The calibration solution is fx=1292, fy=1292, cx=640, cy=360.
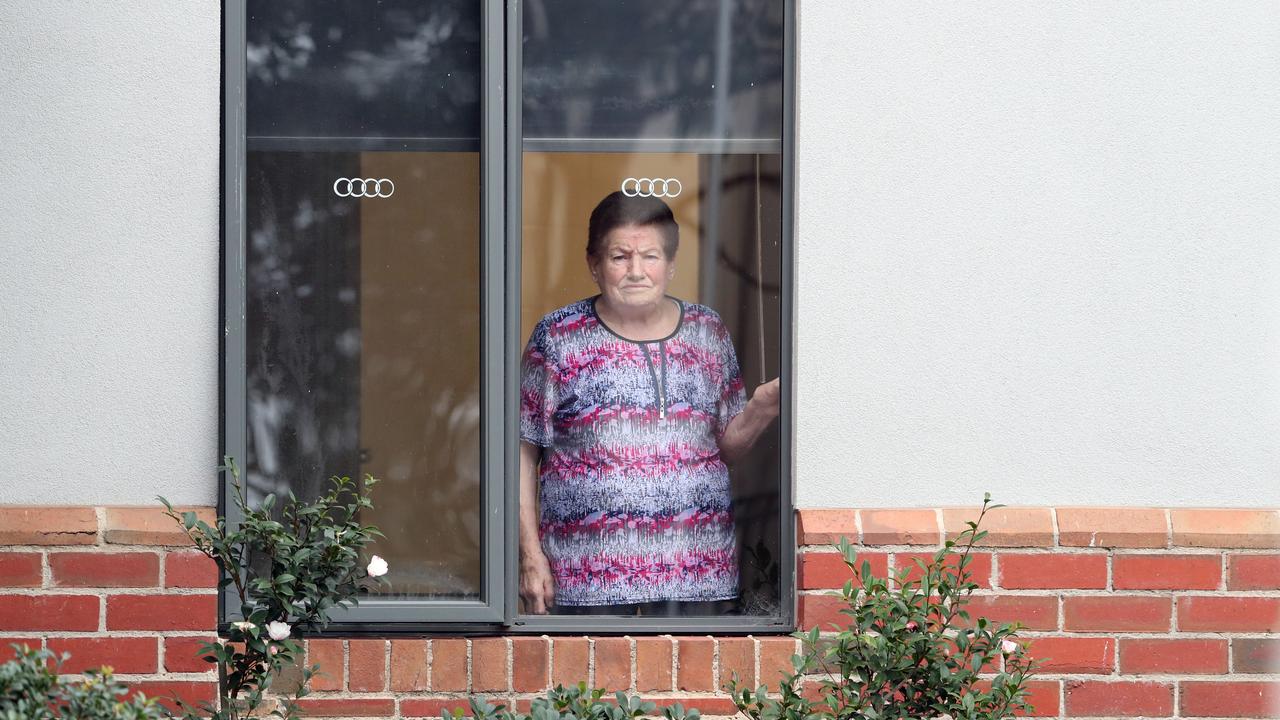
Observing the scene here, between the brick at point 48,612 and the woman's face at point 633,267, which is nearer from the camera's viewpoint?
the brick at point 48,612

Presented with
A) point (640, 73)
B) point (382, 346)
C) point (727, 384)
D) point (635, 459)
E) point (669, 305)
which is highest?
point (640, 73)

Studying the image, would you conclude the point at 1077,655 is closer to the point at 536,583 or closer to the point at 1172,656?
the point at 1172,656

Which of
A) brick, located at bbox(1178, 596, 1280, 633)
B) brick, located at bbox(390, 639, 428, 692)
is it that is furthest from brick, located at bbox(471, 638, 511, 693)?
brick, located at bbox(1178, 596, 1280, 633)

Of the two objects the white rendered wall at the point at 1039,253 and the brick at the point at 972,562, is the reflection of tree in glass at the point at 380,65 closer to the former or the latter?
the white rendered wall at the point at 1039,253

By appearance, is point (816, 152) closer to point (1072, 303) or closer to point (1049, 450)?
point (1072, 303)

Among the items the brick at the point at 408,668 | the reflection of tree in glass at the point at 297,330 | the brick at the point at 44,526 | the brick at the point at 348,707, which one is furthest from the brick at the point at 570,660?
the brick at the point at 44,526

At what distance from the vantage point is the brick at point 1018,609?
379cm

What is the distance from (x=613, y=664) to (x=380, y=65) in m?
1.95

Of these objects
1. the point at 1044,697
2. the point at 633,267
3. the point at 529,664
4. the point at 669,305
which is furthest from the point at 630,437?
the point at 1044,697

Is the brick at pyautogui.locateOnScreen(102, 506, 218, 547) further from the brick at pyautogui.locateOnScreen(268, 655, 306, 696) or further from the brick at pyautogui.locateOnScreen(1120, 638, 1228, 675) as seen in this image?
the brick at pyautogui.locateOnScreen(1120, 638, 1228, 675)

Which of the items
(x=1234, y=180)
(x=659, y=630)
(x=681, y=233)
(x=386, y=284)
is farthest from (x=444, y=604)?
(x=1234, y=180)

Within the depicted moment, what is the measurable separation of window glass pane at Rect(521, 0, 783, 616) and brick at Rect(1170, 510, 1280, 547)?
3.90 feet

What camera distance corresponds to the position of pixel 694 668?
3832 millimetres

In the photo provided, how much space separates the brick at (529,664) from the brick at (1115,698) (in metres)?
1.55
